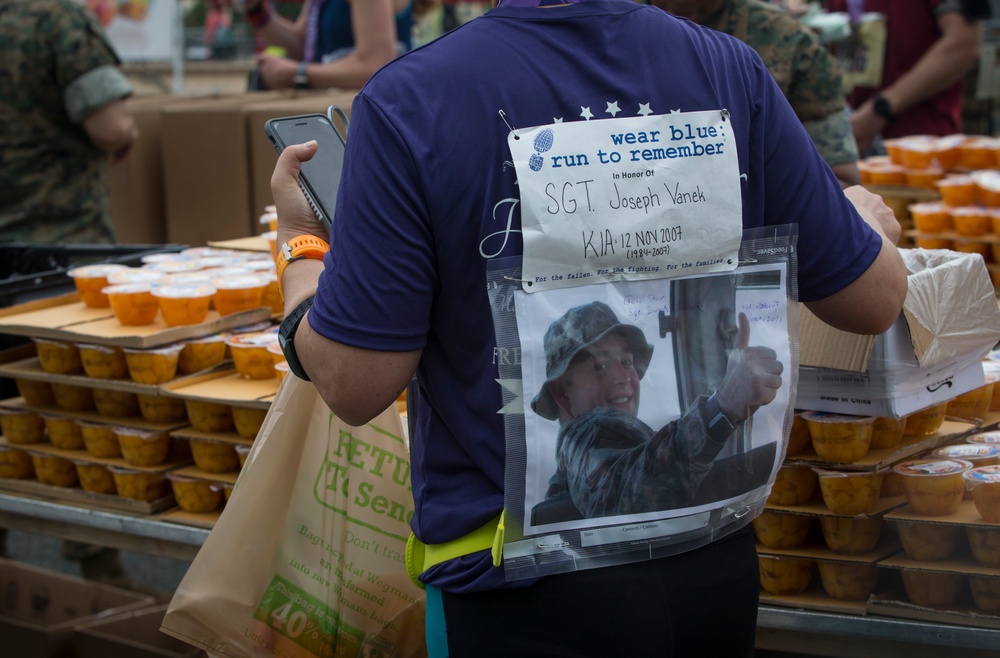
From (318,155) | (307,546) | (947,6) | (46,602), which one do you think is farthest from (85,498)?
(947,6)

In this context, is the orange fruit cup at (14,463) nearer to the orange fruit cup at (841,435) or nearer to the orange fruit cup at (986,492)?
the orange fruit cup at (841,435)

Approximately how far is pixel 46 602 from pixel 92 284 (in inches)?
43.4

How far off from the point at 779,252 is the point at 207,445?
1522 millimetres

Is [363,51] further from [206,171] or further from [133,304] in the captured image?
[133,304]

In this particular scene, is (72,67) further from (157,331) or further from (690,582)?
(690,582)

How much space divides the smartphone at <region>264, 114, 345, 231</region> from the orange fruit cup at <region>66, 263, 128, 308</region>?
121 centimetres

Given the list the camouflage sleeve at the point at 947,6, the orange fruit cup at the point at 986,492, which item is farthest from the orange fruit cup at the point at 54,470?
the camouflage sleeve at the point at 947,6

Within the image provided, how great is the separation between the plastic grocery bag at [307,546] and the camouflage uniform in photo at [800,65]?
1.90m

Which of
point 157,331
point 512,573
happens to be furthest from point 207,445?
point 512,573

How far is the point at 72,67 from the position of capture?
379cm

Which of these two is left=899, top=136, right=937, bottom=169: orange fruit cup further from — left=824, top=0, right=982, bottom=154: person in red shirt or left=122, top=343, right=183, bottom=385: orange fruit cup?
left=122, top=343, right=183, bottom=385: orange fruit cup

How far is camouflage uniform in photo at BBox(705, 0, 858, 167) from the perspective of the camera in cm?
311

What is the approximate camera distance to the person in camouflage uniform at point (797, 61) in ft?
10.2

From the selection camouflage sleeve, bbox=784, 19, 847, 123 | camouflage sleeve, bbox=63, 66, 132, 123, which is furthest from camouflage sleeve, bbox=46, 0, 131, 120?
camouflage sleeve, bbox=784, 19, 847, 123
